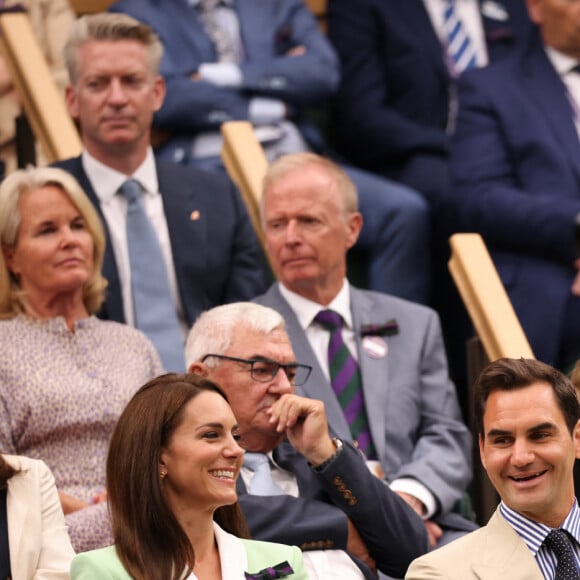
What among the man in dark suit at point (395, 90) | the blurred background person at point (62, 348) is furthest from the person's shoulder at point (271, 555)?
the man in dark suit at point (395, 90)

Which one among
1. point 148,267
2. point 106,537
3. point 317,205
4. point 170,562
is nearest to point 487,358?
point 317,205

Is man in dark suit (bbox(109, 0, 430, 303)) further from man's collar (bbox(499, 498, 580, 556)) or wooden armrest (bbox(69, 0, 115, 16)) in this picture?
man's collar (bbox(499, 498, 580, 556))

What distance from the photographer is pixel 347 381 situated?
411 centimetres

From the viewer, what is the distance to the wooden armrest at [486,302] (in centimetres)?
430

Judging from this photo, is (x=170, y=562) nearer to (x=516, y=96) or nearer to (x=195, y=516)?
(x=195, y=516)

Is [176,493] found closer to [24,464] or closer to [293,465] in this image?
[24,464]

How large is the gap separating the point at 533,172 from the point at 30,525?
7.60ft

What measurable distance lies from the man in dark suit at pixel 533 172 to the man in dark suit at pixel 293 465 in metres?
1.37

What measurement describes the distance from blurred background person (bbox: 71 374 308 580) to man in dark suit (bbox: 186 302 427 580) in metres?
0.32

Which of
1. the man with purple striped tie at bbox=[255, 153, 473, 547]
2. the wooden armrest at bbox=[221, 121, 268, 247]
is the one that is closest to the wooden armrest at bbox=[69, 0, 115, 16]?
the wooden armrest at bbox=[221, 121, 268, 247]

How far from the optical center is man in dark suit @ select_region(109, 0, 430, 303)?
5.01m

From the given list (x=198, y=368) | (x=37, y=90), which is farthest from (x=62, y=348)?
(x=37, y=90)

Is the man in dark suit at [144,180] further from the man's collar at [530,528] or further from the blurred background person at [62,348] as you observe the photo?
the man's collar at [530,528]

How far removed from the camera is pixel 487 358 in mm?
4379
